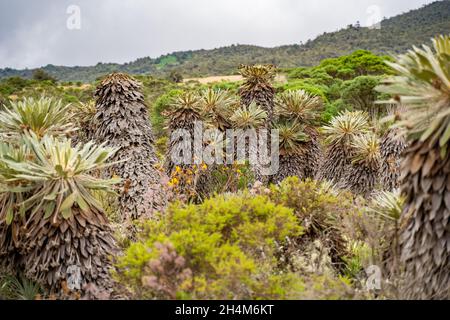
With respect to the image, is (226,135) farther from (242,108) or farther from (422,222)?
(422,222)

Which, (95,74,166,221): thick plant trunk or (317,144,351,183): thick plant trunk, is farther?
(317,144,351,183): thick plant trunk

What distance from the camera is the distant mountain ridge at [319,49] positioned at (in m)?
57.2

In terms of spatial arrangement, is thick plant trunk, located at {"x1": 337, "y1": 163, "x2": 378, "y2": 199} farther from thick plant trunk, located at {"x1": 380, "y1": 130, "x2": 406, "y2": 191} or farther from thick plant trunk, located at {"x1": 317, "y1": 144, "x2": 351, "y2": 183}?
thick plant trunk, located at {"x1": 380, "y1": 130, "x2": 406, "y2": 191}

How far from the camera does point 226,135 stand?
12203mm

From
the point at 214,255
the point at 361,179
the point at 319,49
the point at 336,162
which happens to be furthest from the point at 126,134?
the point at 319,49

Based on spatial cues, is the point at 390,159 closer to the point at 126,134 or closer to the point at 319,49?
the point at 126,134

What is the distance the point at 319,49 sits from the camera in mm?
67938

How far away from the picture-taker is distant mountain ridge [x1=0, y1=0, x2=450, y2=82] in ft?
188

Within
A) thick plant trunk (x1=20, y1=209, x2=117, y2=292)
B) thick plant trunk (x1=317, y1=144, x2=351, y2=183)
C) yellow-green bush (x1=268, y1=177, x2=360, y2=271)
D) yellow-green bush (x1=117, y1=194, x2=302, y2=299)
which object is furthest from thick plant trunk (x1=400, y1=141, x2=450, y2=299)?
thick plant trunk (x1=317, y1=144, x2=351, y2=183)

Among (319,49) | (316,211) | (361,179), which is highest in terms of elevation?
(319,49)

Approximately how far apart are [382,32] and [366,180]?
58.6 metres

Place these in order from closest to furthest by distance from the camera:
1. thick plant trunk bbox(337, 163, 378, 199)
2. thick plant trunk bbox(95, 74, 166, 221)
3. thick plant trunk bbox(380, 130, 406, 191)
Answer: thick plant trunk bbox(95, 74, 166, 221) < thick plant trunk bbox(380, 130, 406, 191) < thick plant trunk bbox(337, 163, 378, 199)

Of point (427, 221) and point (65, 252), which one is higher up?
point (427, 221)

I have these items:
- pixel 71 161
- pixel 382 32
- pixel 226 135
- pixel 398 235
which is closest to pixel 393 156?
pixel 226 135
